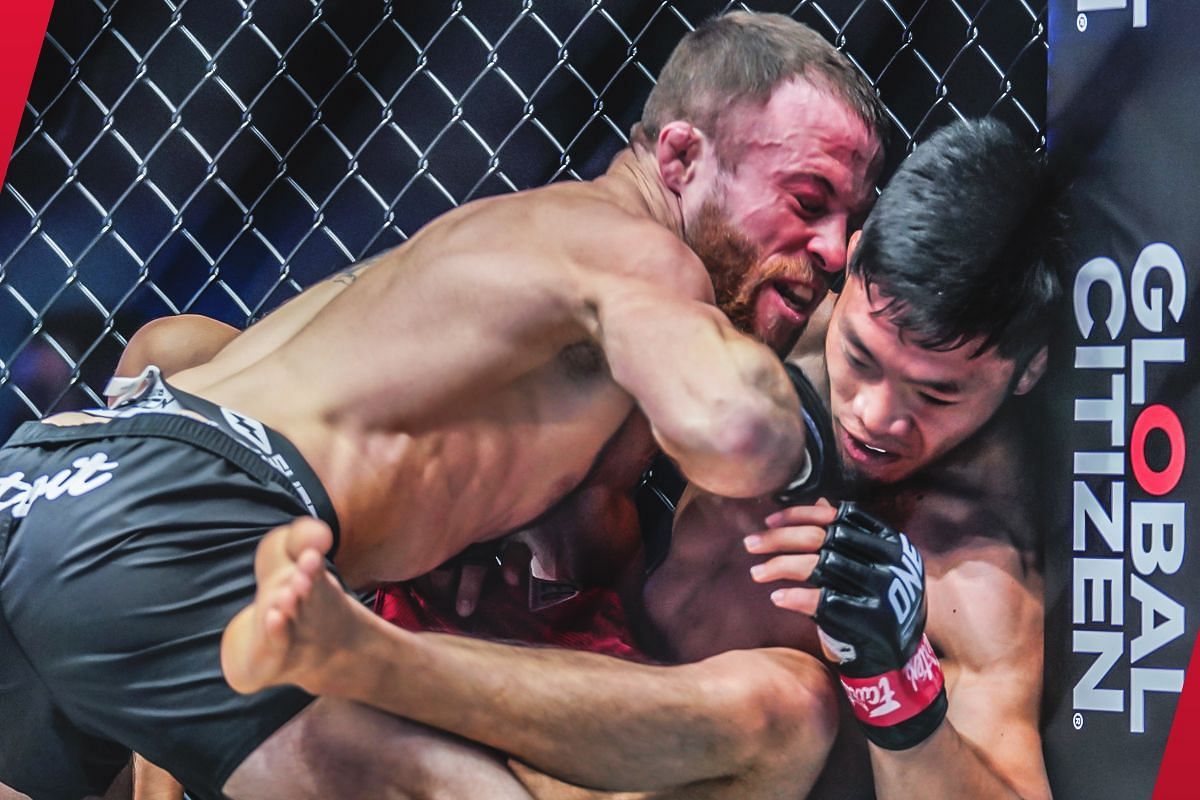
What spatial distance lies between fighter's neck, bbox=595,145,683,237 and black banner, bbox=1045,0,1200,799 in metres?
0.47

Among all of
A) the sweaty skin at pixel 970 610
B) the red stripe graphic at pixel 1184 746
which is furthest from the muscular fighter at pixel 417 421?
the red stripe graphic at pixel 1184 746

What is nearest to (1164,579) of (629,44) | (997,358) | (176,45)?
(997,358)

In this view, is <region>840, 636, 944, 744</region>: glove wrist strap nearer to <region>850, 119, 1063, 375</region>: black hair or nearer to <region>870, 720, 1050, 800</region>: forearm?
<region>870, 720, 1050, 800</region>: forearm

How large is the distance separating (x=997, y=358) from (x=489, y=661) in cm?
71

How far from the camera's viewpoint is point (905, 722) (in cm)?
144

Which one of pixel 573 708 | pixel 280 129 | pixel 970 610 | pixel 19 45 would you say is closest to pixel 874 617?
pixel 970 610

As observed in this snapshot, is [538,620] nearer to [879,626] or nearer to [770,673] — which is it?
[770,673]

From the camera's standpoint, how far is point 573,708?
1.39 metres

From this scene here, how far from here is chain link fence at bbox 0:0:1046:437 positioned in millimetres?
1622

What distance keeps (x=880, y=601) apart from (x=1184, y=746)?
45cm

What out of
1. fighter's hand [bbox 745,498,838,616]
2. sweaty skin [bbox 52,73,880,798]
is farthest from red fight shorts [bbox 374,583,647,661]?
fighter's hand [bbox 745,498,838,616]

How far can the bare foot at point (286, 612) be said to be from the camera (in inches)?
40.0

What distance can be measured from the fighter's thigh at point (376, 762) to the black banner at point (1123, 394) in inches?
28.4

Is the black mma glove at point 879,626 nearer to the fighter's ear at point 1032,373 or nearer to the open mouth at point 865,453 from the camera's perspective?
the open mouth at point 865,453
